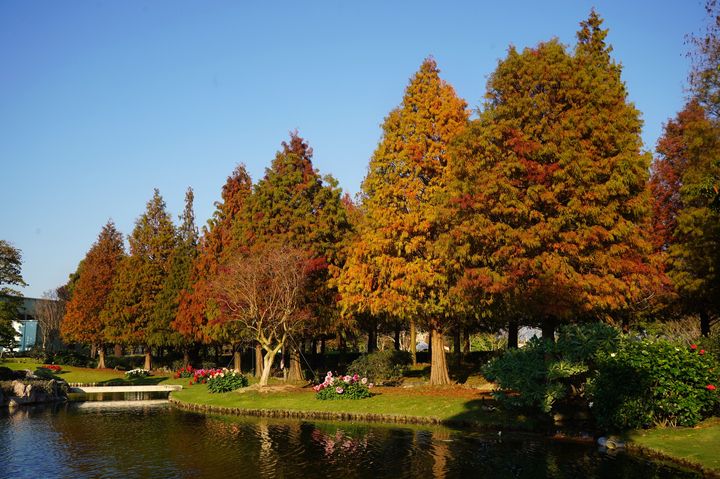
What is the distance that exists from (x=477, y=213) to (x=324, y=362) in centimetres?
3267

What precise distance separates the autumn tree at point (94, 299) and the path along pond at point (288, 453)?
38.7m

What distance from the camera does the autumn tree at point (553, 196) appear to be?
26297 millimetres

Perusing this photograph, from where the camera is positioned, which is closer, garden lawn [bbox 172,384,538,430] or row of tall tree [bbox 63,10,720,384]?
garden lawn [bbox 172,384,538,430]

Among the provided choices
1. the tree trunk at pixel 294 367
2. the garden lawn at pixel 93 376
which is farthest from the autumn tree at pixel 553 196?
the garden lawn at pixel 93 376

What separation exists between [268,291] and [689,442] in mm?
24018

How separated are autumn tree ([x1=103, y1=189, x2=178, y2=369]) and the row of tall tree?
17.4 meters

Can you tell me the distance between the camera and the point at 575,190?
26.5m

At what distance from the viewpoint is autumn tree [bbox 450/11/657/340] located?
26297 millimetres

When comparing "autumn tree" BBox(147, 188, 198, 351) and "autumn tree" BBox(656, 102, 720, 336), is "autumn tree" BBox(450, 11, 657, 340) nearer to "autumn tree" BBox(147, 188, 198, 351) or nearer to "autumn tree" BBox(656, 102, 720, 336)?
"autumn tree" BBox(656, 102, 720, 336)

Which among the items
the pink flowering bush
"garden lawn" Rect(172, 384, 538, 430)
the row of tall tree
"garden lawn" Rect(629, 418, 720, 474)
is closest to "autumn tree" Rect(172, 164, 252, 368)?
the row of tall tree

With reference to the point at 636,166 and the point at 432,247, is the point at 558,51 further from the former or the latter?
the point at 432,247

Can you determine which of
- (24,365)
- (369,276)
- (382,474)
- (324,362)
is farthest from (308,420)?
(24,365)

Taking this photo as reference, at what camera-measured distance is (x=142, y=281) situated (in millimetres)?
61219

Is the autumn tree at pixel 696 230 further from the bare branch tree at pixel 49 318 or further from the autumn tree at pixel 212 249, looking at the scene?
the bare branch tree at pixel 49 318
